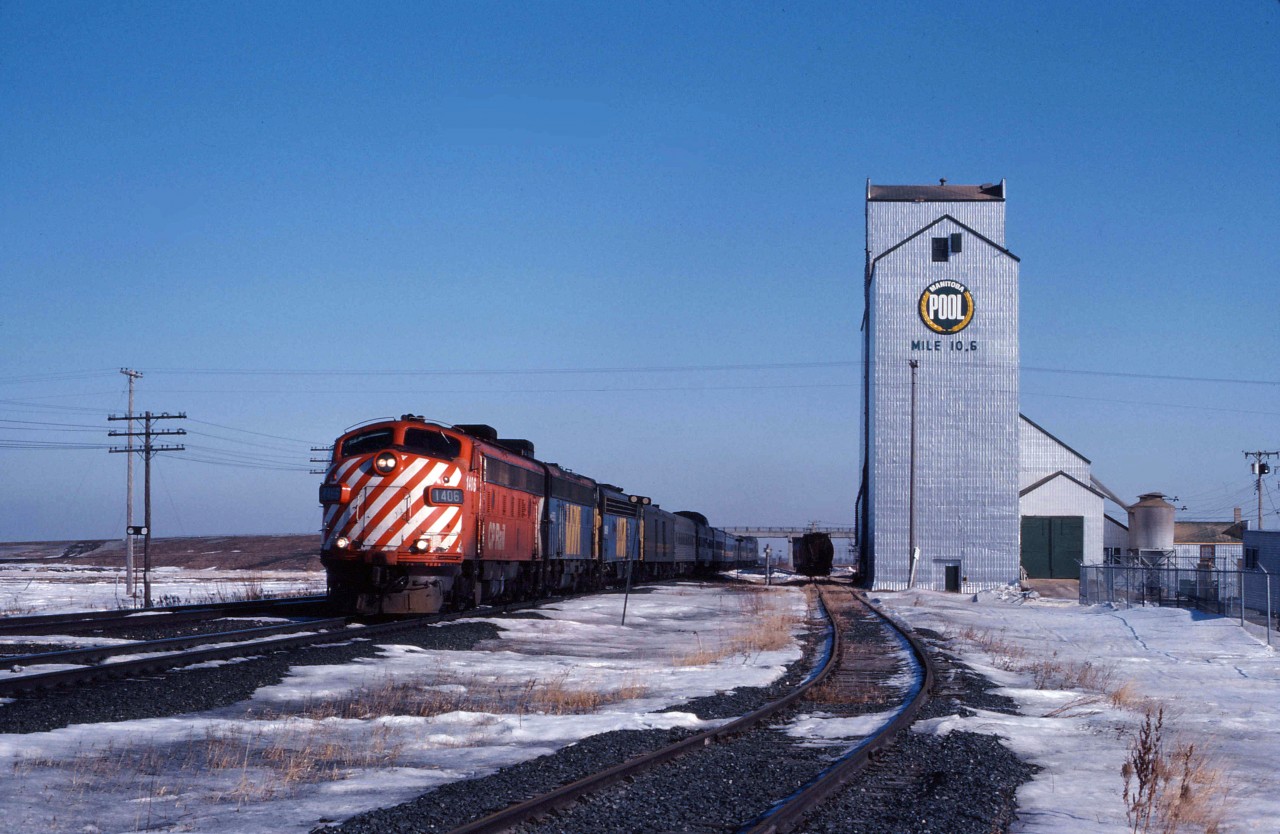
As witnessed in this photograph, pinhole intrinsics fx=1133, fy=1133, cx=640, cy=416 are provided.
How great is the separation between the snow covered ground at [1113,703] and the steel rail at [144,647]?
10.2m

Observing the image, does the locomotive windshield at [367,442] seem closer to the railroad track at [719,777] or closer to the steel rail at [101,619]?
the steel rail at [101,619]

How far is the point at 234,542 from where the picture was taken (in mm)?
145875

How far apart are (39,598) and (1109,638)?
29.6 m

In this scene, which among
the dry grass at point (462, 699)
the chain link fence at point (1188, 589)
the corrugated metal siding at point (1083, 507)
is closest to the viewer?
the dry grass at point (462, 699)

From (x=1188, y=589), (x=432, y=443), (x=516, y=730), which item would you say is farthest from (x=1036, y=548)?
(x=516, y=730)

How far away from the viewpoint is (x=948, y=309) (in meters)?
59.7

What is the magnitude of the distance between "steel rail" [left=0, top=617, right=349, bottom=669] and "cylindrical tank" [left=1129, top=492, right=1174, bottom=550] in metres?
62.9

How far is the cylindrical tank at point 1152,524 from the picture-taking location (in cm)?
7094

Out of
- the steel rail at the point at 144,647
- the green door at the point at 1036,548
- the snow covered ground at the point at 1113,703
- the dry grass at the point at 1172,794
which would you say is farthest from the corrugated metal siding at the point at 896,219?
the dry grass at the point at 1172,794

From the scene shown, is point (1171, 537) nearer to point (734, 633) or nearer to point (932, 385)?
point (932, 385)

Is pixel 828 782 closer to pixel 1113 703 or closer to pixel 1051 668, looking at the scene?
pixel 1113 703

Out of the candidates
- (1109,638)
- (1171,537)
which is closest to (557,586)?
(1109,638)

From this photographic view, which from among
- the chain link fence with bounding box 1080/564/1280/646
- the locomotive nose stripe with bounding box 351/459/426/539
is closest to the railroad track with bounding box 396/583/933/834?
the locomotive nose stripe with bounding box 351/459/426/539

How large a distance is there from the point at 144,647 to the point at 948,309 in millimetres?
50580
